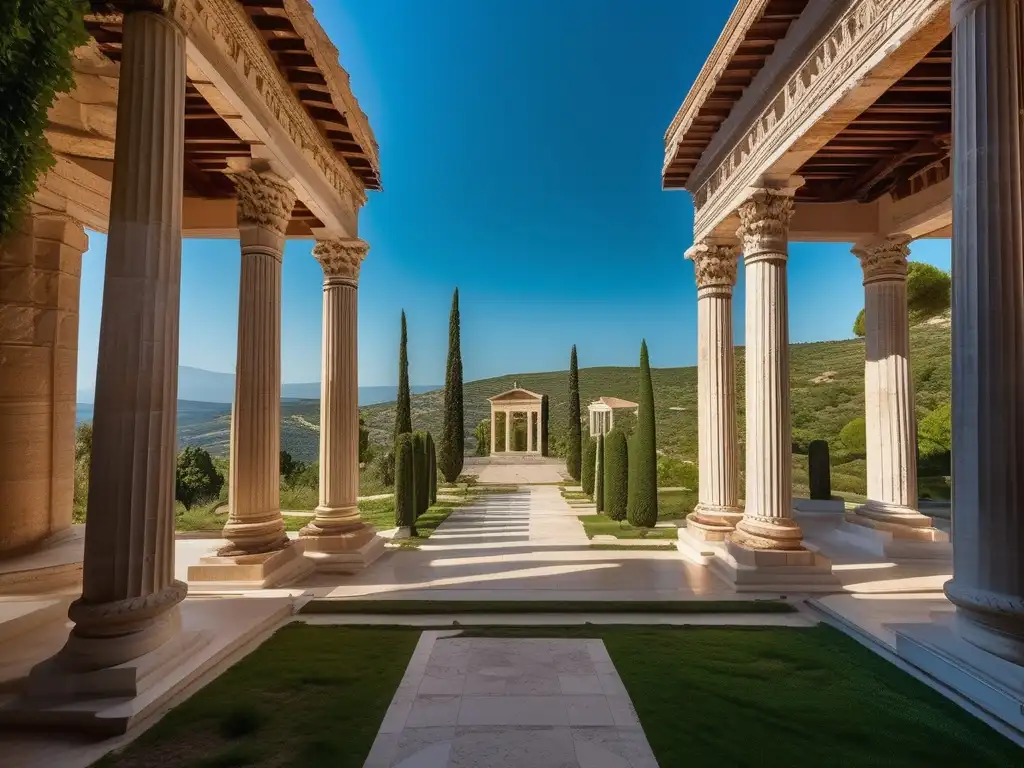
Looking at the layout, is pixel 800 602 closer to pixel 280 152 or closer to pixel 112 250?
pixel 112 250

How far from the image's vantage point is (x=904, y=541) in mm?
13141

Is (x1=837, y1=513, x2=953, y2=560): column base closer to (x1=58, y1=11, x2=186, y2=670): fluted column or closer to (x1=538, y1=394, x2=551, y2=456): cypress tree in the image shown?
(x1=58, y1=11, x2=186, y2=670): fluted column

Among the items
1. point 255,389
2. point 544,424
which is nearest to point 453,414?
point 544,424

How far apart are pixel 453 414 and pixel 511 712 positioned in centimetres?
2933

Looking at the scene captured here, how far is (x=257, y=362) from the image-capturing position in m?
10.3

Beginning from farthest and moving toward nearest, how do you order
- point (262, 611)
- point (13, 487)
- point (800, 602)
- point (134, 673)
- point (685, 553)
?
point (685, 553) → point (13, 487) → point (800, 602) → point (262, 611) → point (134, 673)

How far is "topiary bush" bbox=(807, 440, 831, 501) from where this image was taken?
65.0ft

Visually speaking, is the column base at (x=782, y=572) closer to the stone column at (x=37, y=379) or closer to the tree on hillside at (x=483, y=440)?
the stone column at (x=37, y=379)

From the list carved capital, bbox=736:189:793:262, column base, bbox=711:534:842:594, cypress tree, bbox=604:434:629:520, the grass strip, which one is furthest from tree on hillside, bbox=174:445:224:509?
carved capital, bbox=736:189:793:262

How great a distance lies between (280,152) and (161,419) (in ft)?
19.6

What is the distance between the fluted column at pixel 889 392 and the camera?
14.1 m

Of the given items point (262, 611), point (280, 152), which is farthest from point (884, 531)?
point (280, 152)

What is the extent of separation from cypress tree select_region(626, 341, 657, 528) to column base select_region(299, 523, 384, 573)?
8.38m

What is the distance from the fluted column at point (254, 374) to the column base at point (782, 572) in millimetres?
9113
